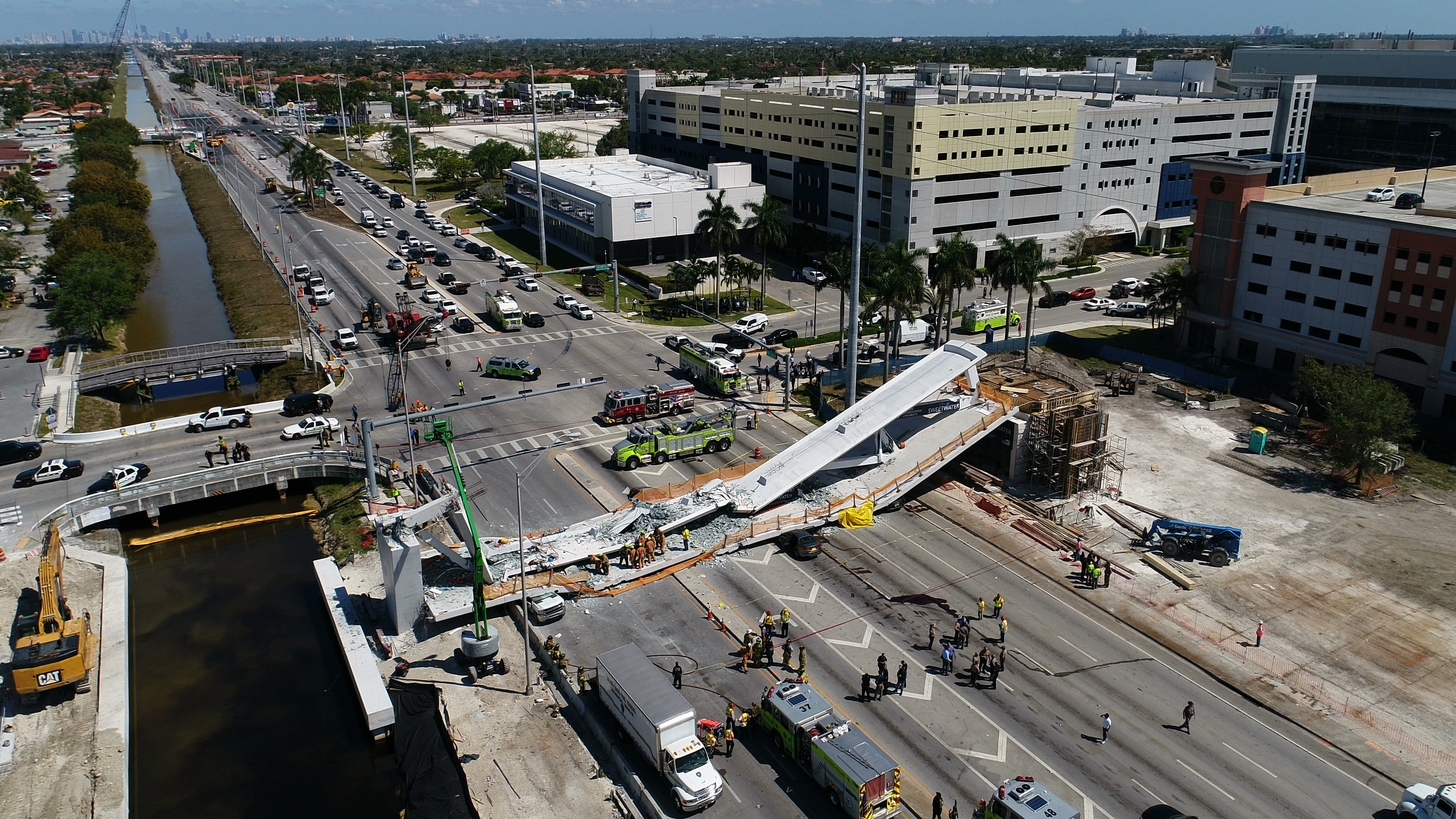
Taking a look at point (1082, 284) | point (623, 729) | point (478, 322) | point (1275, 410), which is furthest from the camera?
point (1082, 284)

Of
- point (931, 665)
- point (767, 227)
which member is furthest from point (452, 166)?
point (931, 665)

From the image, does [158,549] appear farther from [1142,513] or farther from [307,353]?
[1142,513]

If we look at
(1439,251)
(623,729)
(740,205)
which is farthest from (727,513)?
(740,205)

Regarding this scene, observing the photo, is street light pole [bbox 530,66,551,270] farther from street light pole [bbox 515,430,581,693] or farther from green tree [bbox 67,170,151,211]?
green tree [bbox 67,170,151,211]

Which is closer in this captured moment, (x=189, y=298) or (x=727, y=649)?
(x=727, y=649)

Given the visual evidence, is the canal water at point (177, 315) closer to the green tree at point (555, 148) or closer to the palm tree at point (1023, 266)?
the green tree at point (555, 148)

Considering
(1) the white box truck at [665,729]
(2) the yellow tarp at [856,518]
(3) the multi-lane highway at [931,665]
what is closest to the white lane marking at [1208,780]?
(3) the multi-lane highway at [931,665]
